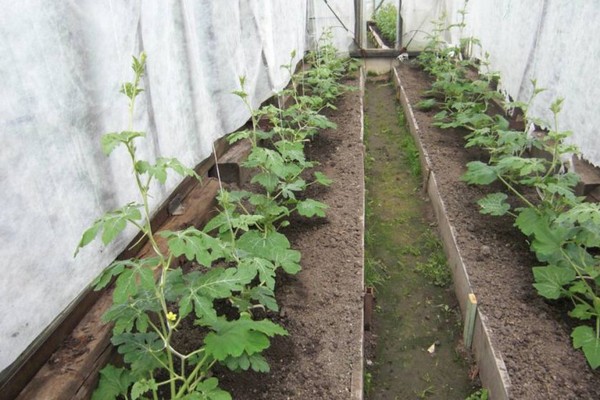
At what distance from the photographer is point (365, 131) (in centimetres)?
639

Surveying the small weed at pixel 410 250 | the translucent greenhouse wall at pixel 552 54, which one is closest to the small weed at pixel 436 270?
the small weed at pixel 410 250

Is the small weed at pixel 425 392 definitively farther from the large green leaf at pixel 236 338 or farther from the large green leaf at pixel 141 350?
the large green leaf at pixel 141 350

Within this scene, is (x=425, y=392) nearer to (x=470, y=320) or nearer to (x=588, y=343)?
(x=470, y=320)

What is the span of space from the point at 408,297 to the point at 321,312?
103 cm

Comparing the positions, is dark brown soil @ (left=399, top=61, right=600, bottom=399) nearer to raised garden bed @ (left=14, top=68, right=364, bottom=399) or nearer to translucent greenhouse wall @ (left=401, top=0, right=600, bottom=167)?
raised garden bed @ (left=14, top=68, right=364, bottom=399)

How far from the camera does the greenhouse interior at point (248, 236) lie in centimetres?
168

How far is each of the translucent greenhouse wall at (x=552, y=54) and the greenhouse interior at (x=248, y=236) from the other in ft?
0.09


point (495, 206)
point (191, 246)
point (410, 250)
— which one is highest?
point (191, 246)

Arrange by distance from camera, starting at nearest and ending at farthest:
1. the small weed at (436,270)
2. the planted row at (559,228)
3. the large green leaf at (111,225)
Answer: the large green leaf at (111,225) < the planted row at (559,228) < the small weed at (436,270)

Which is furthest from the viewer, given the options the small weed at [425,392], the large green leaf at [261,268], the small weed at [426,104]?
the small weed at [426,104]

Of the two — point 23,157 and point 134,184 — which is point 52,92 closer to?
point 23,157

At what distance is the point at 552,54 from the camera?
4246 millimetres

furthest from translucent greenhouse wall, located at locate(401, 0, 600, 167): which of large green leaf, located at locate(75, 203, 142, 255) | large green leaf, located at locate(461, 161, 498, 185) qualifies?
large green leaf, located at locate(75, 203, 142, 255)

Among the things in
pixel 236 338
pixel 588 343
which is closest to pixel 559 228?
pixel 588 343
